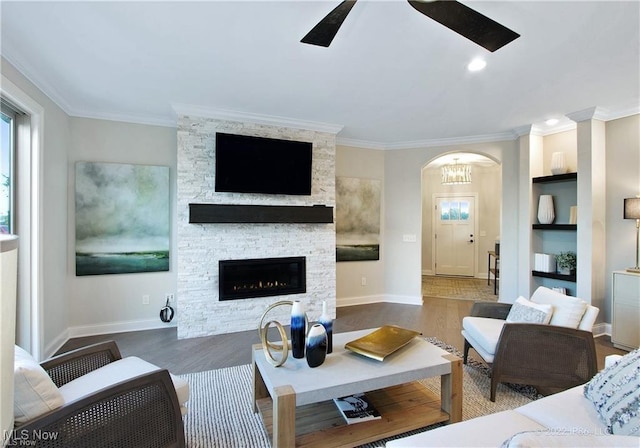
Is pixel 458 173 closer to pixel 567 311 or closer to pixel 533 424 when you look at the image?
pixel 567 311

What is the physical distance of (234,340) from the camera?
357 centimetres

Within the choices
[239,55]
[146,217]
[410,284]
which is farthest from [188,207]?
[410,284]

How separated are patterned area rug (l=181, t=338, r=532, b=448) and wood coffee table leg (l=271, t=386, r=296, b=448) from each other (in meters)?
0.38

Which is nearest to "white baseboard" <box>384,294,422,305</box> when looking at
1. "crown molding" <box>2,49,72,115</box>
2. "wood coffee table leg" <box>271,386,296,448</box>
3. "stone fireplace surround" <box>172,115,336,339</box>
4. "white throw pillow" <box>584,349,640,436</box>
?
"stone fireplace surround" <box>172,115,336,339</box>

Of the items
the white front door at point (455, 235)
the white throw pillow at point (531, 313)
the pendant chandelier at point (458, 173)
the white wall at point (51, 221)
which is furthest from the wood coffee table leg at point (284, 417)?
the white front door at point (455, 235)

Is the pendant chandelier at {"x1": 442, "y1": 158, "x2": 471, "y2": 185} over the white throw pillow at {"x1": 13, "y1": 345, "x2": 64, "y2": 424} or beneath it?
over

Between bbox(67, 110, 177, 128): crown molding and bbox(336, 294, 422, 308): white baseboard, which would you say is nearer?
bbox(67, 110, 177, 128): crown molding

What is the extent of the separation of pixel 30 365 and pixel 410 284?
4.78 meters

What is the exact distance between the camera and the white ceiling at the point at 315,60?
1.97 metres

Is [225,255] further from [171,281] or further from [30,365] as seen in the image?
[30,365]

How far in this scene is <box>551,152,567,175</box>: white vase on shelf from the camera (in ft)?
13.5

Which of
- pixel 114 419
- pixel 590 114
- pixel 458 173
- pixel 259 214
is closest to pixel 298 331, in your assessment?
pixel 114 419

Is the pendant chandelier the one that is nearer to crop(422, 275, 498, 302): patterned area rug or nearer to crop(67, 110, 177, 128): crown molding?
crop(422, 275, 498, 302): patterned area rug

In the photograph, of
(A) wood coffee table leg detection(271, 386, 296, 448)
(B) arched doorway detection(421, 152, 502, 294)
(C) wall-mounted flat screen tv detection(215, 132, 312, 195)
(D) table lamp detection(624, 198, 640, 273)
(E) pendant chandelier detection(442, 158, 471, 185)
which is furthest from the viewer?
(B) arched doorway detection(421, 152, 502, 294)
